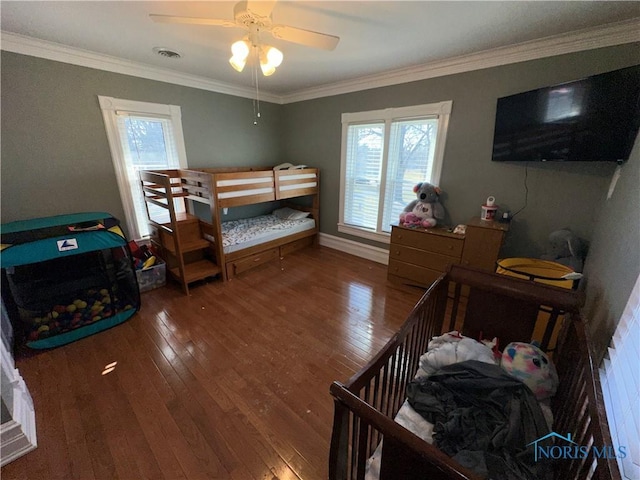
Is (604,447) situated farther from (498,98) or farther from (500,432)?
(498,98)

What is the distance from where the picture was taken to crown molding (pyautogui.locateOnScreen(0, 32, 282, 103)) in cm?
213

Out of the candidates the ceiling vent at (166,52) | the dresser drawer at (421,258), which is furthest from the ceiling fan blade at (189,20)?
the dresser drawer at (421,258)

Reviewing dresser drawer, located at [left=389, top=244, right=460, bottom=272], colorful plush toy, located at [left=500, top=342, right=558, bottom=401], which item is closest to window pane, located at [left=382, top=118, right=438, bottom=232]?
dresser drawer, located at [left=389, top=244, right=460, bottom=272]

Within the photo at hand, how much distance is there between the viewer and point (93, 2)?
1625 millimetres

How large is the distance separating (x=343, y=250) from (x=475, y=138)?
225 cm

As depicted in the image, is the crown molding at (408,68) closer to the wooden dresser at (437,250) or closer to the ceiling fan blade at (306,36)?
the wooden dresser at (437,250)

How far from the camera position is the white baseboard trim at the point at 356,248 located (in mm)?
3615

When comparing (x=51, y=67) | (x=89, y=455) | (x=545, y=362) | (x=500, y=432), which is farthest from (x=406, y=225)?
(x=51, y=67)

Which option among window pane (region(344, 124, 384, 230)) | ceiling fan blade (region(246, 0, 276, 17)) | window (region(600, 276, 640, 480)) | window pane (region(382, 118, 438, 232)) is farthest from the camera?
window pane (region(344, 124, 384, 230))

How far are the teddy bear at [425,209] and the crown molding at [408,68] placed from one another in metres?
1.20

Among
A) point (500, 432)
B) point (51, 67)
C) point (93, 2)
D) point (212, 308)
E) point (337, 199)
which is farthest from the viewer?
point (337, 199)

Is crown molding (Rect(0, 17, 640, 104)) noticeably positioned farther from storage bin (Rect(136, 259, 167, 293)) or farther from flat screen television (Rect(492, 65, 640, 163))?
storage bin (Rect(136, 259, 167, 293))

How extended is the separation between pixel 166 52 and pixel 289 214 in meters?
2.45

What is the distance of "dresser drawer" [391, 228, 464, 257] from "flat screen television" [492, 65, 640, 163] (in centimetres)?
90
